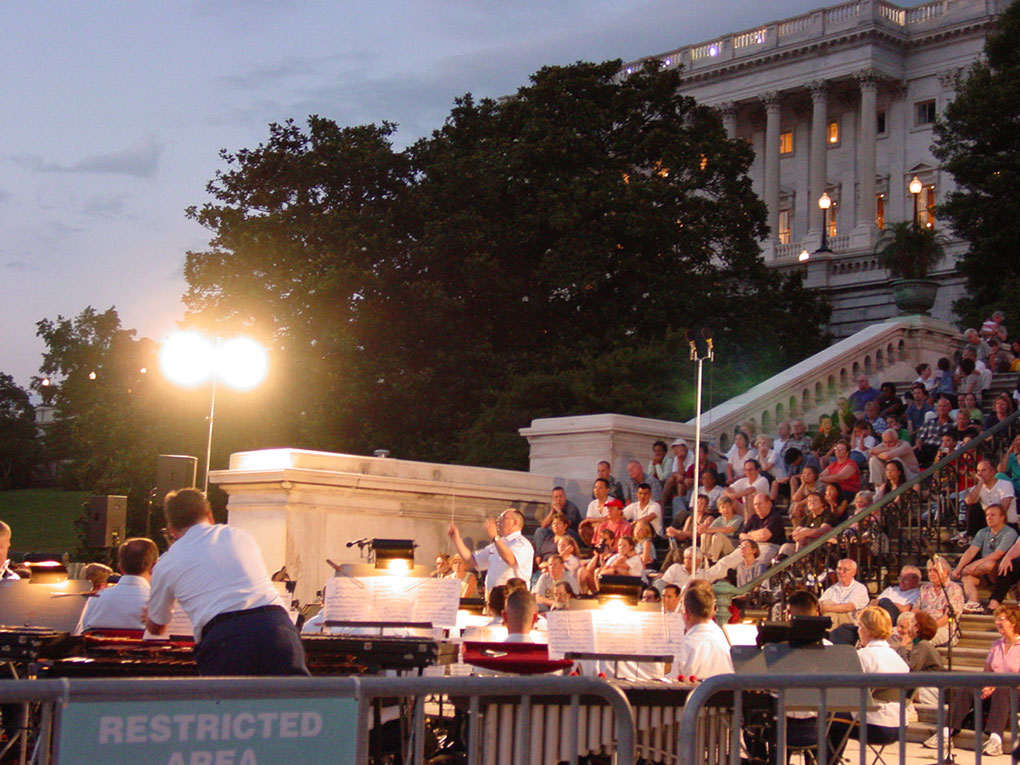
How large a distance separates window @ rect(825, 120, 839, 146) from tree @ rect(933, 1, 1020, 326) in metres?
31.1

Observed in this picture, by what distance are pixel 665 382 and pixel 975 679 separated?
2359 centimetres

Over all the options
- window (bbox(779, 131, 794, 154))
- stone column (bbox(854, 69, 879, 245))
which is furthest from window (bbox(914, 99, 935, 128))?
window (bbox(779, 131, 794, 154))

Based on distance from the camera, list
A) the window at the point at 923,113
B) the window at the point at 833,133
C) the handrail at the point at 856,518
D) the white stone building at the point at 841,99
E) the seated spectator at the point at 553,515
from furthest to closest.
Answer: the window at the point at 833,133, the window at the point at 923,113, the white stone building at the point at 841,99, the seated spectator at the point at 553,515, the handrail at the point at 856,518

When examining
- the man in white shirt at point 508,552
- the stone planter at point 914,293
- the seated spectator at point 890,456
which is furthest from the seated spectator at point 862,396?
the man in white shirt at point 508,552

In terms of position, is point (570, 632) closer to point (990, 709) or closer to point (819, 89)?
point (990, 709)

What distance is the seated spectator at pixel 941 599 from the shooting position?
14680 millimetres

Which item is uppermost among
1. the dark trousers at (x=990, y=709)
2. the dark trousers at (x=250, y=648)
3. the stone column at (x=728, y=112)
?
the stone column at (x=728, y=112)

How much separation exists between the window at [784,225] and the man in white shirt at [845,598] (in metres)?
60.7

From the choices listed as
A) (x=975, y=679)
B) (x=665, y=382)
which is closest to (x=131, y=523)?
(x=665, y=382)

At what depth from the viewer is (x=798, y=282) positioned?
3988cm

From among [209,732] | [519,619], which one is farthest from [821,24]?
[209,732]

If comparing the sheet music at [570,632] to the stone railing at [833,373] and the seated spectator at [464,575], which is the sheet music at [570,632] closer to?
the seated spectator at [464,575]

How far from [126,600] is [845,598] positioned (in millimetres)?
8157

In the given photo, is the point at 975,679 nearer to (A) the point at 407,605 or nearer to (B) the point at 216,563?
(B) the point at 216,563
